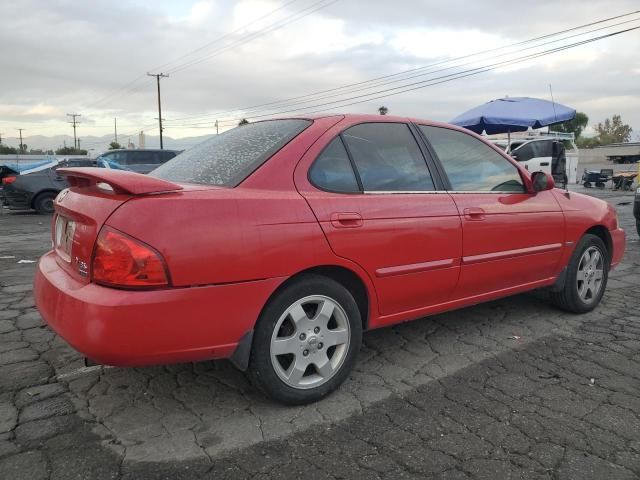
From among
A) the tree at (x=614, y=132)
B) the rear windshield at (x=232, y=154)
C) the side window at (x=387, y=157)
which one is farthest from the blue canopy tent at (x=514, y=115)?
the tree at (x=614, y=132)

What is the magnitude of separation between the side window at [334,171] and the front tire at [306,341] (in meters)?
0.52

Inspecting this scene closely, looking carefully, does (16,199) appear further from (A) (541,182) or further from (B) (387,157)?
(A) (541,182)

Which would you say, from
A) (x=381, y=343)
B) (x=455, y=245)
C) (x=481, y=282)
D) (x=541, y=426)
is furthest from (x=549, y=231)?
(x=541, y=426)

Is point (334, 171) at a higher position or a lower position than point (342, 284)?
higher

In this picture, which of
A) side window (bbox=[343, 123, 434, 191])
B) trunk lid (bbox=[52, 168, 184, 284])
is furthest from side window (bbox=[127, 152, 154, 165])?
side window (bbox=[343, 123, 434, 191])

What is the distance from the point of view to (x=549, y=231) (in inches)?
154

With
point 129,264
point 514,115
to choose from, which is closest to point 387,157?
point 129,264

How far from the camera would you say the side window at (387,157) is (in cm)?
304

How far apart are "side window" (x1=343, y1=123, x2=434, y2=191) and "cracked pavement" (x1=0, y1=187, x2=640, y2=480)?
115cm

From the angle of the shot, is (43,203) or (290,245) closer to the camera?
(290,245)

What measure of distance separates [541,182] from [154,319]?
120 inches

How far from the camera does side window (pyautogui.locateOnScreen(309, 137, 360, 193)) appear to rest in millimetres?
2812

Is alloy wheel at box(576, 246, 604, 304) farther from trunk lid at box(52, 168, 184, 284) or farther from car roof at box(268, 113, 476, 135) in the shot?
trunk lid at box(52, 168, 184, 284)

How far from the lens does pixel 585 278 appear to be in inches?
171
